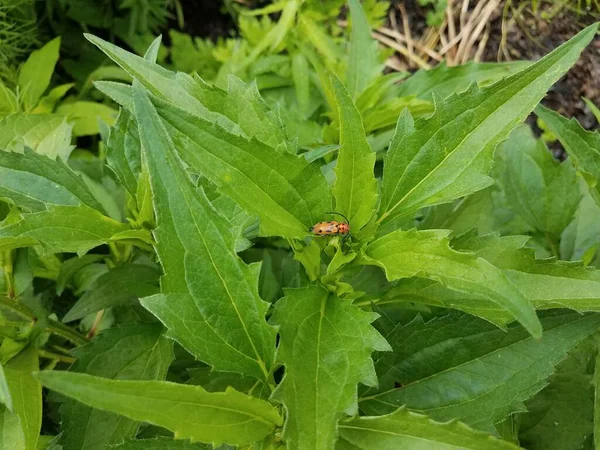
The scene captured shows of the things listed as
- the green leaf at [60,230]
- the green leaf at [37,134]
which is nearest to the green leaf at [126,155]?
the green leaf at [60,230]

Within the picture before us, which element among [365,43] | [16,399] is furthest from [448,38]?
[16,399]

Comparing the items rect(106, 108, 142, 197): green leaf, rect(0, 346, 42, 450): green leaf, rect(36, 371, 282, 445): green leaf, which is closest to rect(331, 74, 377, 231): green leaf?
rect(36, 371, 282, 445): green leaf

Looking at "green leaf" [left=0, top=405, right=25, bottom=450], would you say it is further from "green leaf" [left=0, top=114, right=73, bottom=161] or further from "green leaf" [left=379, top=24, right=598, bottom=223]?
"green leaf" [left=379, top=24, right=598, bottom=223]

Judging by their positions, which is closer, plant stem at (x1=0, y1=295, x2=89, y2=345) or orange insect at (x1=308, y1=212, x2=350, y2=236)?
orange insect at (x1=308, y1=212, x2=350, y2=236)

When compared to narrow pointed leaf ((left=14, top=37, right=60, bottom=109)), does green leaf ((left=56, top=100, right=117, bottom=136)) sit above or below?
below

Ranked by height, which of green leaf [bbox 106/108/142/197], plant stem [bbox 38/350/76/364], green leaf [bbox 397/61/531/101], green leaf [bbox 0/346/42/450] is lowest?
plant stem [bbox 38/350/76/364]

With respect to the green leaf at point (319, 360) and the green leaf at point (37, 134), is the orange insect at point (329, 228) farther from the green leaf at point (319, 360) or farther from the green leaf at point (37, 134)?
the green leaf at point (37, 134)

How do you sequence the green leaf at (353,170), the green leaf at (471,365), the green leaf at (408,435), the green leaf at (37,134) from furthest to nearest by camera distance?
the green leaf at (37,134) < the green leaf at (471,365) < the green leaf at (353,170) < the green leaf at (408,435)

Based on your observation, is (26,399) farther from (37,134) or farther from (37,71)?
(37,71)
